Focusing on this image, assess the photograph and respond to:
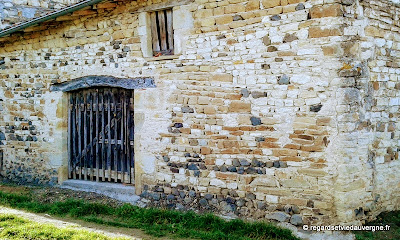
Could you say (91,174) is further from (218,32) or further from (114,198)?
(218,32)

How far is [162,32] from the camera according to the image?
6.54m

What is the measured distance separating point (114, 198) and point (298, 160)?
11.6 feet

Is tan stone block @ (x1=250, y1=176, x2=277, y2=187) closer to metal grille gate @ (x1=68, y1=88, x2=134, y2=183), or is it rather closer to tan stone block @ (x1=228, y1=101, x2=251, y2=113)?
tan stone block @ (x1=228, y1=101, x2=251, y2=113)

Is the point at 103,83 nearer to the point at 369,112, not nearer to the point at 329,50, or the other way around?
the point at 329,50

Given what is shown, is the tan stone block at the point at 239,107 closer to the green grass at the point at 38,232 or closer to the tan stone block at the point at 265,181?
the tan stone block at the point at 265,181

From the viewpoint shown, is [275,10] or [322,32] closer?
[322,32]

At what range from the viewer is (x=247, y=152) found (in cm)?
554

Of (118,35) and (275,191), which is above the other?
(118,35)

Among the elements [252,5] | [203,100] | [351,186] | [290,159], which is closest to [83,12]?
[203,100]

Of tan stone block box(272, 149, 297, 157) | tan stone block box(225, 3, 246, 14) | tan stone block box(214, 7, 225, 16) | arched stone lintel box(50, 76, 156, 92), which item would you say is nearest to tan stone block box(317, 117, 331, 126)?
tan stone block box(272, 149, 297, 157)

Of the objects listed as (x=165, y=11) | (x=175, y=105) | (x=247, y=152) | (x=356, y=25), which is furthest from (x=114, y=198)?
(x=356, y=25)

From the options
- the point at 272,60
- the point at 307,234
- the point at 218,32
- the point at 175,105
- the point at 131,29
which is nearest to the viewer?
the point at 307,234

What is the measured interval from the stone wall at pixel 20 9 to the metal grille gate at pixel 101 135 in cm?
289

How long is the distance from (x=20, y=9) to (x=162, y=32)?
4777 millimetres
